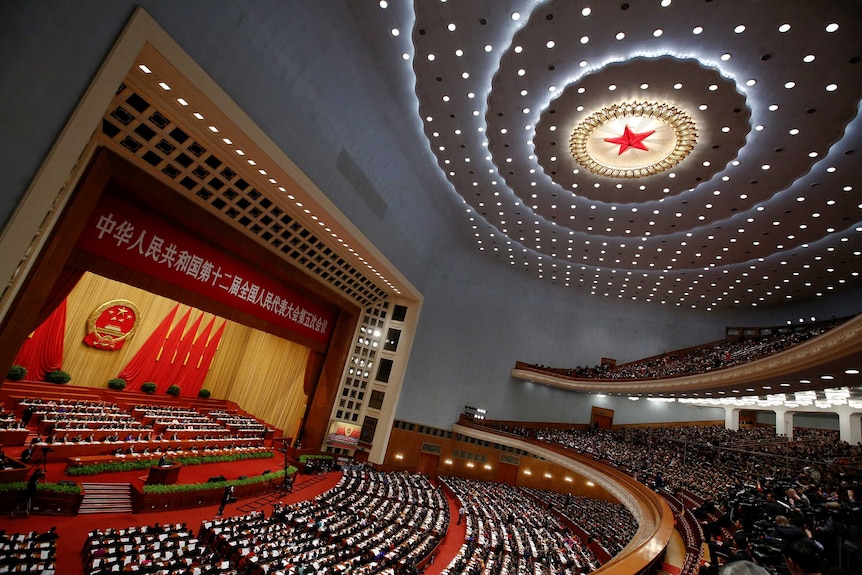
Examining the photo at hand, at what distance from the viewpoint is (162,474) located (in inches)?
437

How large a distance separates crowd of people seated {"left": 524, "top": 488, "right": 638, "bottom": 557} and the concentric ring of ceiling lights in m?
11.0

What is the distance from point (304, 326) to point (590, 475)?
44.3 ft

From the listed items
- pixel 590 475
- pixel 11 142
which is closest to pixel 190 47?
pixel 11 142

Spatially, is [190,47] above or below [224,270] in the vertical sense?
above

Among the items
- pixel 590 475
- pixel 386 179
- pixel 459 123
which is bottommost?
pixel 590 475

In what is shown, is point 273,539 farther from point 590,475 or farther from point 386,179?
point 590,475

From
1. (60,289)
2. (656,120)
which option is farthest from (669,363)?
(60,289)

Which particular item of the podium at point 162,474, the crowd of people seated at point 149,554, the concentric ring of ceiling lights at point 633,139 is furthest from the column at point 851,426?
the podium at point 162,474

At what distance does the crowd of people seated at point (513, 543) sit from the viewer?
958cm

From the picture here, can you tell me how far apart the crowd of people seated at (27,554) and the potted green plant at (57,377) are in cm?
1030

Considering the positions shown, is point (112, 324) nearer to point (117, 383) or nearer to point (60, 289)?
point (117, 383)

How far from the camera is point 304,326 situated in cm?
1859

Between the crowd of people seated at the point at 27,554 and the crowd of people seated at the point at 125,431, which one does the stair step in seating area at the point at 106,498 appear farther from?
the crowd of people seated at the point at 27,554

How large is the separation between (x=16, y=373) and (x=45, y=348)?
139cm
